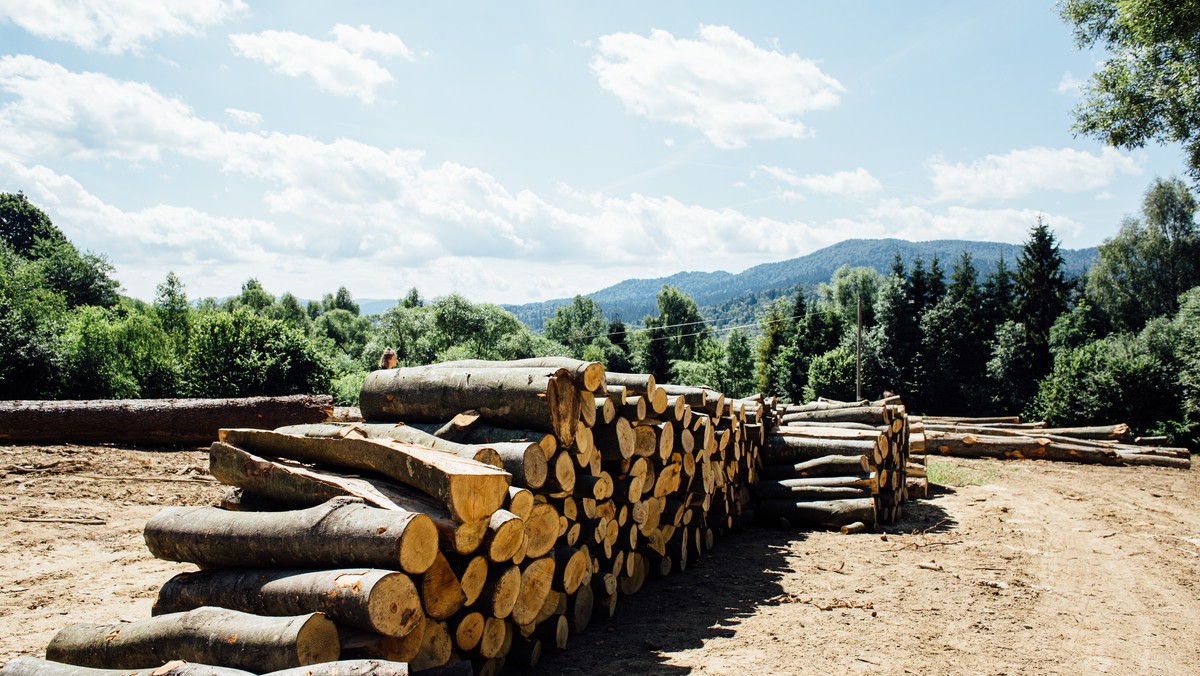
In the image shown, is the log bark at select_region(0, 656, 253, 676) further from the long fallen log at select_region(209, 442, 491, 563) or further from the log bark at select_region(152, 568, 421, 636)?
the long fallen log at select_region(209, 442, 491, 563)

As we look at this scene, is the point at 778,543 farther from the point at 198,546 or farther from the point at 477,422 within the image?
the point at 198,546

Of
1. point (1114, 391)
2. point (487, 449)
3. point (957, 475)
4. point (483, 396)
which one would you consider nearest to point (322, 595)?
point (487, 449)

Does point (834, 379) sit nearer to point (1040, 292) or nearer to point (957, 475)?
point (1040, 292)

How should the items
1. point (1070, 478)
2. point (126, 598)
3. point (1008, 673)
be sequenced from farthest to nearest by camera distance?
point (1070, 478) < point (126, 598) < point (1008, 673)

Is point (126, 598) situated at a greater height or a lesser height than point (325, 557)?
lesser

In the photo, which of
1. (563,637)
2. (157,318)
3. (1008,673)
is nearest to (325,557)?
(563,637)

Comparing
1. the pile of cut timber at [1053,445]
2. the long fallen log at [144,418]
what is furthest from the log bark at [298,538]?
the pile of cut timber at [1053,445]

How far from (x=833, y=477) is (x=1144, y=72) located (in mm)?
16396

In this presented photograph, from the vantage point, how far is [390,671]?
10.9 ft

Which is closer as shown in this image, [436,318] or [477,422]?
[477,422]

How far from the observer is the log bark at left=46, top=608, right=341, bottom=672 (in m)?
3.58

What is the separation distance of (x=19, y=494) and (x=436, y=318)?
52.6 m

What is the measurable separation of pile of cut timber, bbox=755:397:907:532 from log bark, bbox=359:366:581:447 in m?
5.69

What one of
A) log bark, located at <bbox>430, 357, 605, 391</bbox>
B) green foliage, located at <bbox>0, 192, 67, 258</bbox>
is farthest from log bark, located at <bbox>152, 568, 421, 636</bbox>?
green foliage, located at <bbox>0, 192, 67, 258</bbox>
